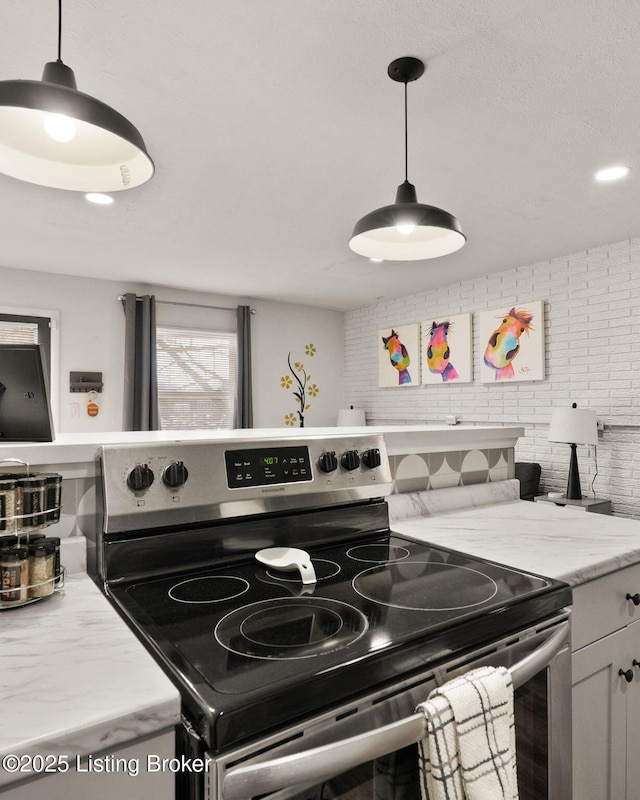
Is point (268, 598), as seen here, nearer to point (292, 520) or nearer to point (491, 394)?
point (292, 520)

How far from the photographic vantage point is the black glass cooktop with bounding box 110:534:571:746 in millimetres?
671

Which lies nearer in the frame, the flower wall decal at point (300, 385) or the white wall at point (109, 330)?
the white wall at point (109, 330)

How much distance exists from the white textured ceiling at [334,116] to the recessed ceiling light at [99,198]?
0.05 metres

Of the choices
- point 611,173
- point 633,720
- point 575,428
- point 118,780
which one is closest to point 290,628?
point 118,780

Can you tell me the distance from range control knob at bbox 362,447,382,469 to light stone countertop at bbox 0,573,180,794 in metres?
0.76

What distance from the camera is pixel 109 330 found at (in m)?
4.84

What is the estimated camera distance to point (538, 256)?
405 centimetres

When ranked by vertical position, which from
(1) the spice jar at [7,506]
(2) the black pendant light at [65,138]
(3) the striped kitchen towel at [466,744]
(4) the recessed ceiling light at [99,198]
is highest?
(4) the recessed ceiling light at [99,198]

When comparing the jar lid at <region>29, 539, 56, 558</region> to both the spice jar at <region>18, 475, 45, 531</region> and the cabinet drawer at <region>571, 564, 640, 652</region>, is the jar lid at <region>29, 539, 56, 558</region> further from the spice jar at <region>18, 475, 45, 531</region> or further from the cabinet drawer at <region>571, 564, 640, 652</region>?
the cabinet drawer at <region>571, 564, 640, 652</region>

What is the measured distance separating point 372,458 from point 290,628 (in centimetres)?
68

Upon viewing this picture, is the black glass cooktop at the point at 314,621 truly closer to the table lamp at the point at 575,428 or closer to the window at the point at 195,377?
the table lamp at the point at 575,428

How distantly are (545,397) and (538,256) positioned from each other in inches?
44.2

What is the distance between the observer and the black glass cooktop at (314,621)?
2.20ft

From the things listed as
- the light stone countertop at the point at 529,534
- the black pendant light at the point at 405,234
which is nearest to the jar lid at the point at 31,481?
the light stone countertop at the point at 529,534
